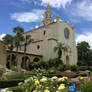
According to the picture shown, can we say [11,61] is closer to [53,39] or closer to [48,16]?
[53,39]

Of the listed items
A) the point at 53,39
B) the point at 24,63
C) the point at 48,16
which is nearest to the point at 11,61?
the point at 24,63

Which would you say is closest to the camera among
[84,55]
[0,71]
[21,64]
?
[0,71]

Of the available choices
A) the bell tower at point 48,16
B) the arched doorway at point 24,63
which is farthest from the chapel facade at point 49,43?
the bell tower at point 48,16

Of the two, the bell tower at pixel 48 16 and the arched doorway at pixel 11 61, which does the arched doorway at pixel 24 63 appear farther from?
the bell tower at pixel 48 16

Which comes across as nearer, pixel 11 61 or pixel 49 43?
pixel 11 61

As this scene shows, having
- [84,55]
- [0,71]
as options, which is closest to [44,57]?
[84,55]

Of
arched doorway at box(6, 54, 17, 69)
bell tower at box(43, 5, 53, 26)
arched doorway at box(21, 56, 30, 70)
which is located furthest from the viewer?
bell tower at box(43, 5, 53, 26)

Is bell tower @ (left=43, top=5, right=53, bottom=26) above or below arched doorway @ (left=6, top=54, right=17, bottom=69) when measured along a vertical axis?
above

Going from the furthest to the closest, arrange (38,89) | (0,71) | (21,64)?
(21,64), (0,71), (38,89)

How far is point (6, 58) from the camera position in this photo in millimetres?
31859

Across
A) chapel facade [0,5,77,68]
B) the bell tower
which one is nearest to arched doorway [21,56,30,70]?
chapel facade [0,5,77,68]

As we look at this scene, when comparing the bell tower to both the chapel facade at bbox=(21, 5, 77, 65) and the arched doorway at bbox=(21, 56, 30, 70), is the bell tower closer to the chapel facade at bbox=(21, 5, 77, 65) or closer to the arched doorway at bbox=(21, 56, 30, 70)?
the chapel facade at bbox=(21, 5, 77, 65)

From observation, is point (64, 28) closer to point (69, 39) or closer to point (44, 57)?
point (69, 39)

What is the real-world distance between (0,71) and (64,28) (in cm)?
3436
